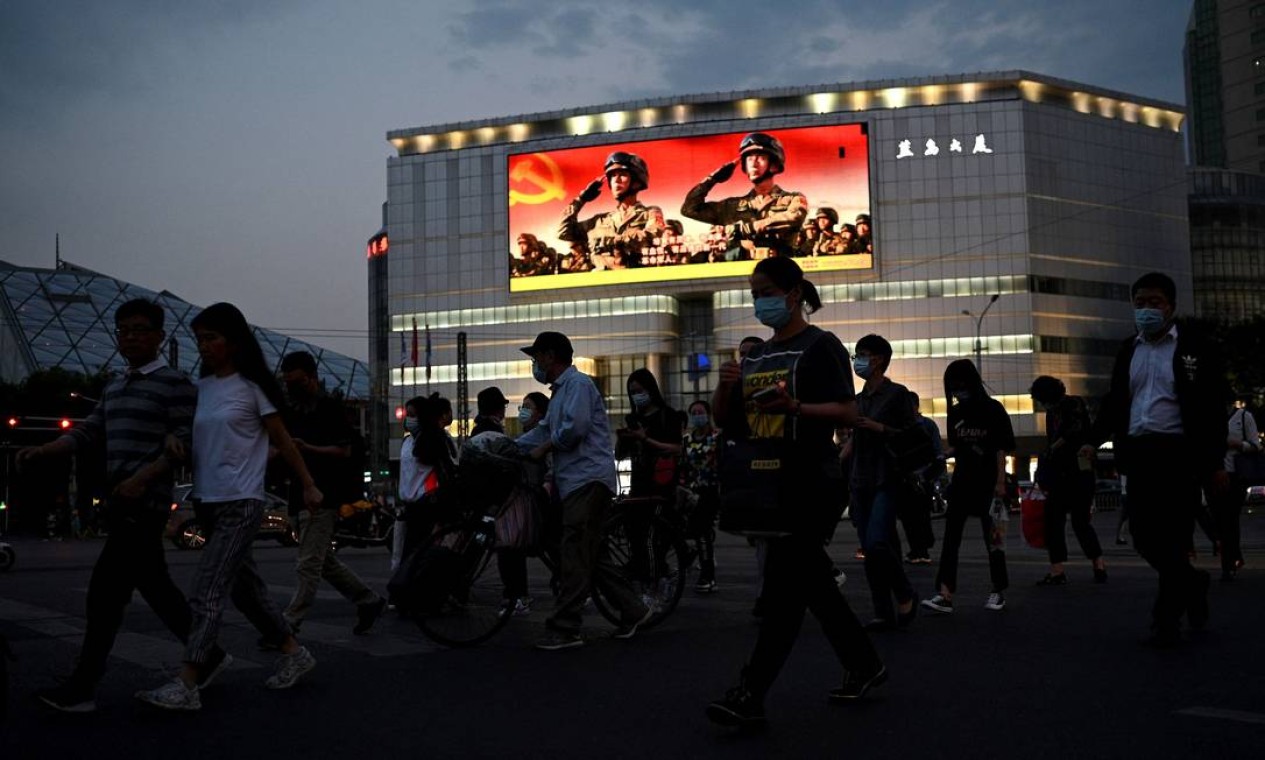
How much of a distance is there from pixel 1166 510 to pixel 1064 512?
4298mm

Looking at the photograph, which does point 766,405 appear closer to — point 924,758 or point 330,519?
point 924,758

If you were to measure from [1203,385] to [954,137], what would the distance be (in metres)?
79.1

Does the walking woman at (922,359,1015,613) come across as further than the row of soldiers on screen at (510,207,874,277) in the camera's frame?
No

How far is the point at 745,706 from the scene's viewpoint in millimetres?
4957

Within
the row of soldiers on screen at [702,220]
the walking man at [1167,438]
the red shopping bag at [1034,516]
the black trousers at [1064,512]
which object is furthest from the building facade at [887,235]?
the walking man at [1167,438]

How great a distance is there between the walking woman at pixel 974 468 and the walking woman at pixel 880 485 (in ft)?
1.79

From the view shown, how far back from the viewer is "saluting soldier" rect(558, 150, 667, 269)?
3167 inches

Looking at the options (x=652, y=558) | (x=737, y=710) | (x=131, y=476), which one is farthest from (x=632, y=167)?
(x=737, y=710)

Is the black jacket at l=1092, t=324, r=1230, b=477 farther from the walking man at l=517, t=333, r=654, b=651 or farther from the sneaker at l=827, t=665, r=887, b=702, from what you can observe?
the walking man at l=517, t=333, r=654, b=651

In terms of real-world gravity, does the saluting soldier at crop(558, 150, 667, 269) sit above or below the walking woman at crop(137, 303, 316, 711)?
above

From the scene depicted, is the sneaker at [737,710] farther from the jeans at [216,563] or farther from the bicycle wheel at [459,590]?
the bicycle wheel at [459,590]

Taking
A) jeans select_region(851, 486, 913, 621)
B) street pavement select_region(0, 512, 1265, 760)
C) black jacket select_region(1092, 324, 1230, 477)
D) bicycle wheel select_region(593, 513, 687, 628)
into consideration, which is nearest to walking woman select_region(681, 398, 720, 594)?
street pavement select_region(0, 512, 1265, 760)

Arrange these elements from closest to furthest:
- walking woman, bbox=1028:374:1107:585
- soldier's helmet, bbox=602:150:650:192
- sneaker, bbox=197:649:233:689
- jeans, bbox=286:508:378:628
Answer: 1. sneaker, bbox=197:649:233:689
2. jeans, bbox=286:508:378:628
3. walking woman, bbox=1028:374:1107:585
4. soldier's helmet, bbox=602:150:650:192

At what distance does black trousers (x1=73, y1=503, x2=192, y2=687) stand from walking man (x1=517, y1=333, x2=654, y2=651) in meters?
2.36
